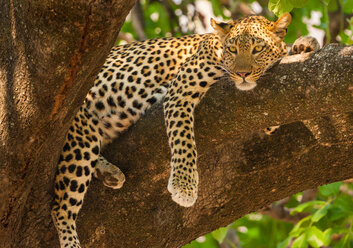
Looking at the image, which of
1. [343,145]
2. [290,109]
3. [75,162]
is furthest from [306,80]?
[75,162]

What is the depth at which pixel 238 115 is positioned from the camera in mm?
4508

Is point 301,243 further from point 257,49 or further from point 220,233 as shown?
point 257,49

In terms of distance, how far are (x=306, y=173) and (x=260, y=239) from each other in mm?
5840

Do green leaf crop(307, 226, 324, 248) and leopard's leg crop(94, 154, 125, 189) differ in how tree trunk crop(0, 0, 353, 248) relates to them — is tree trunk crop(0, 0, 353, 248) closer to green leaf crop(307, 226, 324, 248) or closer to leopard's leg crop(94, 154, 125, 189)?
leopard's leg crop(94, 154, 125, 189)

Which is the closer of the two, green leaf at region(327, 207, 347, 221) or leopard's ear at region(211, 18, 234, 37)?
leopard's ear at region(211, 18, 234, 37)

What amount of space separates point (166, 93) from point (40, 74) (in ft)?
6.01

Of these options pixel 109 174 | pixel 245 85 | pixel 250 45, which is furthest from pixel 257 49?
pixel 109 174

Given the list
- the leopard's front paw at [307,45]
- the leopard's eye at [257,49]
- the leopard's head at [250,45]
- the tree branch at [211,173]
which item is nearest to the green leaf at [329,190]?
the tree branch at [211,173]

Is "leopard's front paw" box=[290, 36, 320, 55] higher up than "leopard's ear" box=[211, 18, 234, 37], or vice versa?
"leopard's front paw" box=[290, 36, 320, 55]

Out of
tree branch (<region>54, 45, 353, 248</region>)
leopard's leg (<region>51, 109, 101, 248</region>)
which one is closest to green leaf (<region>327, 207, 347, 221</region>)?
tree branch (<region>54, 45, 353, 248</region>)

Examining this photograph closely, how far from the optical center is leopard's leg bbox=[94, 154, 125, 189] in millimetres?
4738

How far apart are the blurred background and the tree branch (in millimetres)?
927

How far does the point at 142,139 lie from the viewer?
4.89 metres

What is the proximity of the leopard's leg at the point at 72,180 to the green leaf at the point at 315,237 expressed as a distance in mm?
2376
